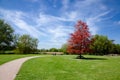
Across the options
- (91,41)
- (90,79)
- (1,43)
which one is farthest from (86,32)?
(1,43)

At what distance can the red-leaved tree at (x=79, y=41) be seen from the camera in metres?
34.3

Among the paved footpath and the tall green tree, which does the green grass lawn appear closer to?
the paved footpath

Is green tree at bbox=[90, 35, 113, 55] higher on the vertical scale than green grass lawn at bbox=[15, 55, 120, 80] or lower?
higher

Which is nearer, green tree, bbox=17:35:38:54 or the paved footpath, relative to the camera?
the paved footpath

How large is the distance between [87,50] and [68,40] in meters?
4.58

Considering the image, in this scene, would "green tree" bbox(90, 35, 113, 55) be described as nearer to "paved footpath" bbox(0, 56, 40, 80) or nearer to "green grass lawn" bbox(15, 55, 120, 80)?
"green grass lawn" bbox(15, 55, 120, 80)

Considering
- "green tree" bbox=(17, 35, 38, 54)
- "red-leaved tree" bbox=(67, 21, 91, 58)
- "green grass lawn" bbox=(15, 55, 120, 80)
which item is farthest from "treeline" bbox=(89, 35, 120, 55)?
"green grass lawn" bbox=(15, 55, 120, 80)

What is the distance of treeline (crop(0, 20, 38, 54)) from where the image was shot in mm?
66188

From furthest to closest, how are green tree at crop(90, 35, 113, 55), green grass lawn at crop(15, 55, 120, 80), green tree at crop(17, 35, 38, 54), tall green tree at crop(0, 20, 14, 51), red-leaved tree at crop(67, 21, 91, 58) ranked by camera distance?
green tree at crop(90, 35, 113, 55), green tree at crop(17, 35, 38, 54), tall green tree at crop(0, 20, 14, 51), red-leaved tree at crop(67, 21, 91, 58), green grass lawn at crop(15, 55, 120, 80)

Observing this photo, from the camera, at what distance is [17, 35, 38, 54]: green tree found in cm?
7375

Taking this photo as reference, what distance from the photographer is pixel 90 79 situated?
1149 cm

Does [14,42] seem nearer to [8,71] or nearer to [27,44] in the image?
[27,44]

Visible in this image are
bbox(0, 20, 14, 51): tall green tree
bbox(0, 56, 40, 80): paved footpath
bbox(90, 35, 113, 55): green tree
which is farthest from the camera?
bbox(90, 35, 113, 55): green tree

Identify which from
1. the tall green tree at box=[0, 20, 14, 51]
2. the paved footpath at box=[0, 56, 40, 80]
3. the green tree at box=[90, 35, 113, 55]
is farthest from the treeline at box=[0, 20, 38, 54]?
the paved footpath at box=[0, 56, 40, 80]
